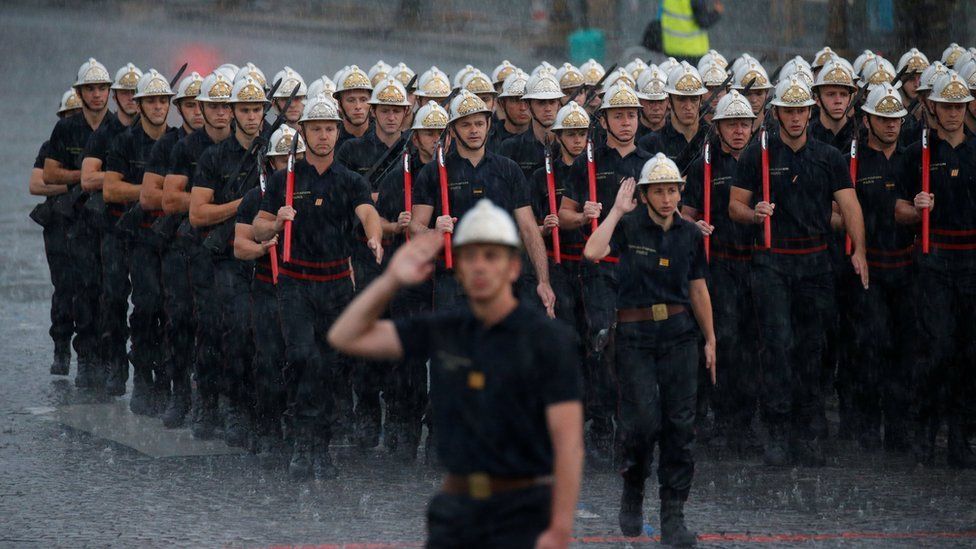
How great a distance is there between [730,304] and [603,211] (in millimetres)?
1054

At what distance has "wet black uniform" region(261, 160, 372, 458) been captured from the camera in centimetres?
1132

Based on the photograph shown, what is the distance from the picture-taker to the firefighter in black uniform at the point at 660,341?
380 inches

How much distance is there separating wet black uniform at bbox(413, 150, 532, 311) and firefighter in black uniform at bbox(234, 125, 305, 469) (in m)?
0.91

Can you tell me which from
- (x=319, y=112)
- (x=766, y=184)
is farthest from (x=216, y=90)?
(x=766, y=184)

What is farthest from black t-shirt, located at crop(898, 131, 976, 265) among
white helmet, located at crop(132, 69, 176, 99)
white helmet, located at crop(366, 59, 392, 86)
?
white helmet, located at crop(132, 69, 176, 99)

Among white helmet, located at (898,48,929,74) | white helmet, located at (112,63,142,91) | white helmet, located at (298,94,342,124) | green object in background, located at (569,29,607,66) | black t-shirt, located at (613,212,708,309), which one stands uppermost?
green object in background, located at (569,29,607,66)

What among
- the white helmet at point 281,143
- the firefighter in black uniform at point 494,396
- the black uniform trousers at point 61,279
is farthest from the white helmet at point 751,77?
the firefighter in black uniform at point 494,396

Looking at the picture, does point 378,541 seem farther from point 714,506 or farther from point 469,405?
point 469,405

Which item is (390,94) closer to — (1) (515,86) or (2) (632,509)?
(1) (515,86)

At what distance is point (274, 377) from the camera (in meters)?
11.8

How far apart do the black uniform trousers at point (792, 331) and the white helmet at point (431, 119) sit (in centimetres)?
239

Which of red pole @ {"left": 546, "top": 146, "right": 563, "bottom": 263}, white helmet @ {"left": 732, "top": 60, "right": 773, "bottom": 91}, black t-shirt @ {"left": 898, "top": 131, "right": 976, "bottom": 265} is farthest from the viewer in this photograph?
white helmet @ {"left": 732, "top": 60, "right": 773, "bottom": 91}

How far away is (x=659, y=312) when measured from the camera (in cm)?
970

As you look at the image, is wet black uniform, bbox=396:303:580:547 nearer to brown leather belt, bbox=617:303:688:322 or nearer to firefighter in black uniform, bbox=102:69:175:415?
brown leather belt, bbox=617:303:688:322
